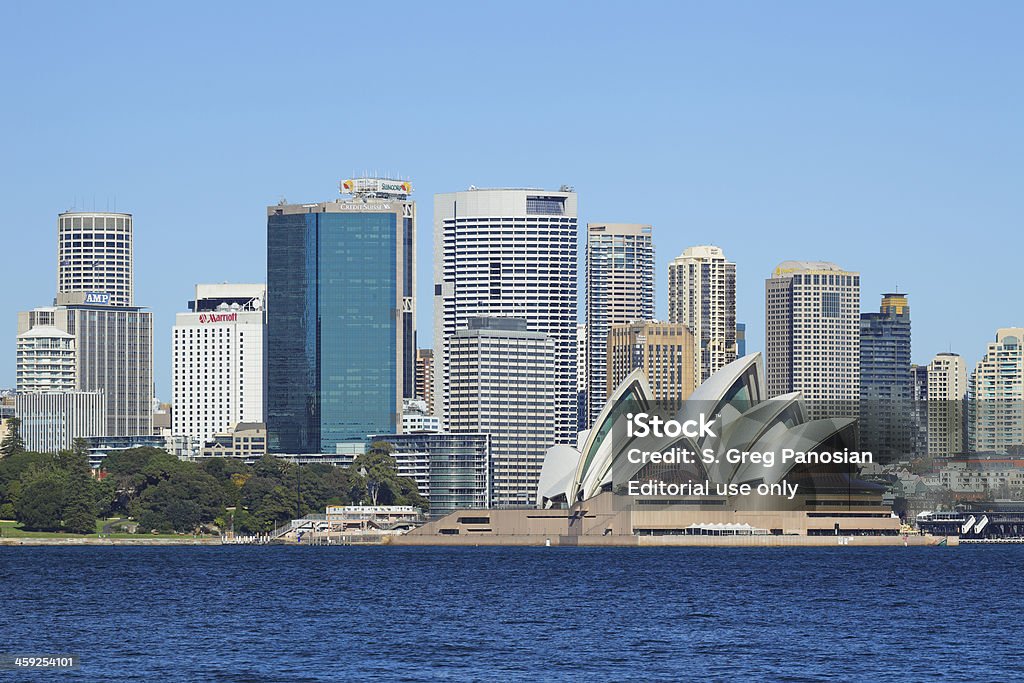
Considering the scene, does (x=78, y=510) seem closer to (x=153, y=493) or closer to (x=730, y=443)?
(x=153, y=493)

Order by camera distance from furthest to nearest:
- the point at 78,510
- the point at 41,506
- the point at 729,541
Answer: the point at 78,510 → the point at 41,506 → the point at 729,541

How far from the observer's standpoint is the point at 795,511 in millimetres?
155875

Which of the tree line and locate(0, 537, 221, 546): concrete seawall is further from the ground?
the tree line

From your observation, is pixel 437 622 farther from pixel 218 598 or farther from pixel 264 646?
pixel 218 598

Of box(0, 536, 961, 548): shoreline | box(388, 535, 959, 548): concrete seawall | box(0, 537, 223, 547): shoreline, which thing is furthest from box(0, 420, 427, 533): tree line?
box(388, 535, 959, 548): concrete seawall

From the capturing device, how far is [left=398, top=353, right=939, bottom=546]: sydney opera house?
500ft

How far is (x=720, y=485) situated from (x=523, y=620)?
89216 mm

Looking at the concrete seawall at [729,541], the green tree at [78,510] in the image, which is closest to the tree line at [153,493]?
the green tree at [78,510]

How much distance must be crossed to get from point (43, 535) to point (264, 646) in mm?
114221

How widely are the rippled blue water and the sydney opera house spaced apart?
3404 centimetres

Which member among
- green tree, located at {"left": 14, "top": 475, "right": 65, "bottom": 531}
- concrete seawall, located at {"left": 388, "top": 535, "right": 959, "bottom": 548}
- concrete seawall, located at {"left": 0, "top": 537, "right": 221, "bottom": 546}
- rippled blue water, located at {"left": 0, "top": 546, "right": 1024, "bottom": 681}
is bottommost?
concrete seawall, located at {"left": 0, "top": 537, "right": 221, "bottom": 546}

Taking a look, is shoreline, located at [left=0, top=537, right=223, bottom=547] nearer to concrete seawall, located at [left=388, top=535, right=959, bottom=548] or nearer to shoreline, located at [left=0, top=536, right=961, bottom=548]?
shoreline, located at [left=0, top=536, right=961, bottom=548]

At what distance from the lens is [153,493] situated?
180 meters

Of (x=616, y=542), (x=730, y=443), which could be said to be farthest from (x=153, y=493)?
(x=730, y=443)
